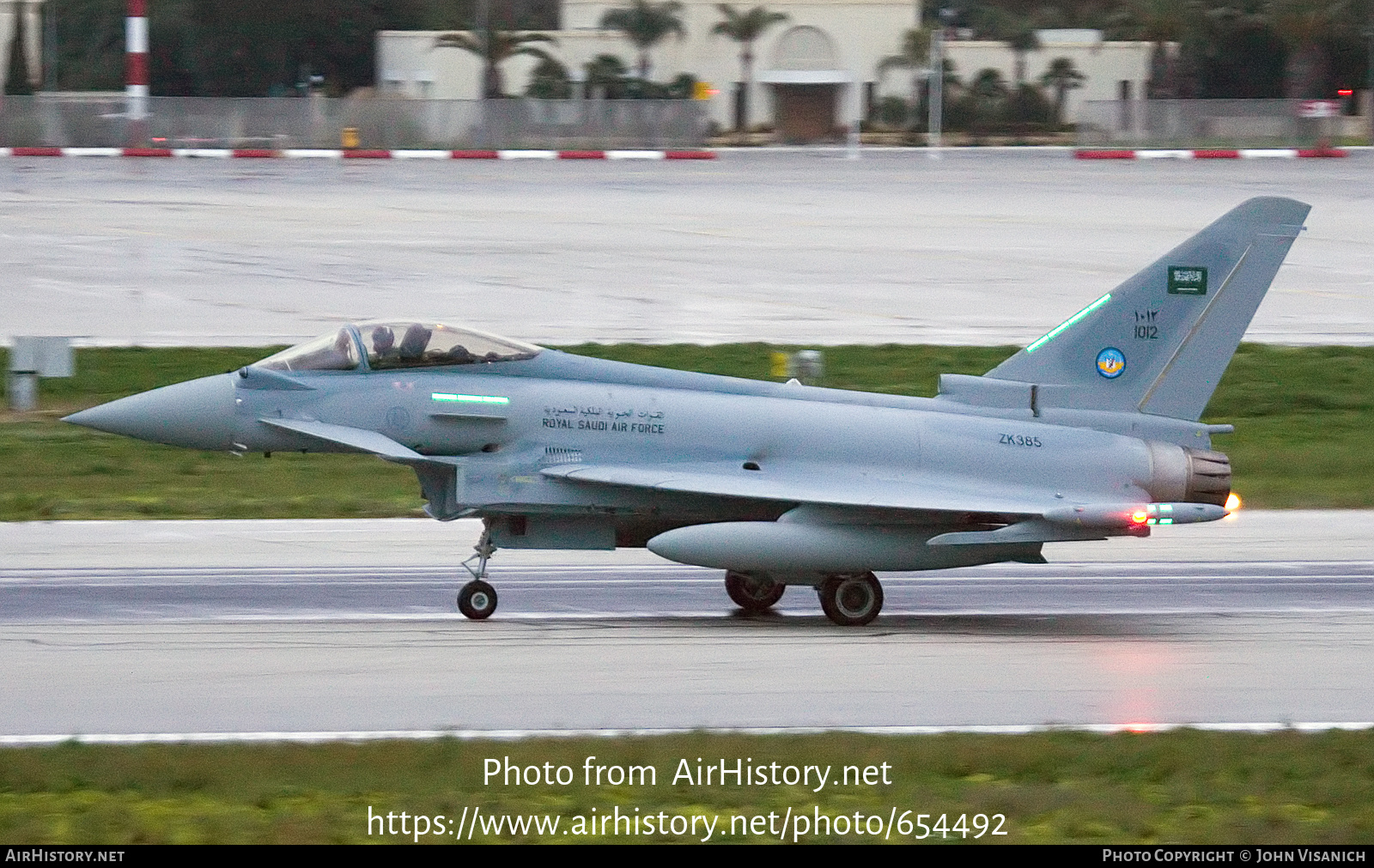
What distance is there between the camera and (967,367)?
90.8 feet

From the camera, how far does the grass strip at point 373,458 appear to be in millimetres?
20594

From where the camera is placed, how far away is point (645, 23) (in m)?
79.4

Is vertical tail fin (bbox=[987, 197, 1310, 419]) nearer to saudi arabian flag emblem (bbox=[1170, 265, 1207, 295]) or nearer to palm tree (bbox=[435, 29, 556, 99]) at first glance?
saudi arabian flag emblem (bbox=[1170, 265, 1207, 295])

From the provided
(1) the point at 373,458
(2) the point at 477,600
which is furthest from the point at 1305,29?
(2) the point at 477,600

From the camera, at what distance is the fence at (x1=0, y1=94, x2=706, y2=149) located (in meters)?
63.5

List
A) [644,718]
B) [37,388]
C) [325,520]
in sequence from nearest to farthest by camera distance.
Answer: [644,718]
[325,520]
[37,388]

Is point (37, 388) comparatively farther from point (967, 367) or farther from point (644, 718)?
point (644, 718)

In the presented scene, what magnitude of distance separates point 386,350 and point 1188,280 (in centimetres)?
684

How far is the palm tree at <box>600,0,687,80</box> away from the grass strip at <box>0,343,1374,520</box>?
5335cm

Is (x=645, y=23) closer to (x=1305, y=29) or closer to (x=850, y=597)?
(x=1305, y=29)

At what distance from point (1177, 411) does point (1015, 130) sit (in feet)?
227

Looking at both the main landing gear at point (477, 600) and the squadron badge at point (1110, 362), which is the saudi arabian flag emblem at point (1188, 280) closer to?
the squadron badge at point (1110, 362)

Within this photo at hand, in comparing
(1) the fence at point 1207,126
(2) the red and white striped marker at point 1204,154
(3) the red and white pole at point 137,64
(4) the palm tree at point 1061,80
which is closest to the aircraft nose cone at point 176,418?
(3) the red and white pole at point 137,64

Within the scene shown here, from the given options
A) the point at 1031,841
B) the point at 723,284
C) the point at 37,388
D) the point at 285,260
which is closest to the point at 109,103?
the point at 285,260
